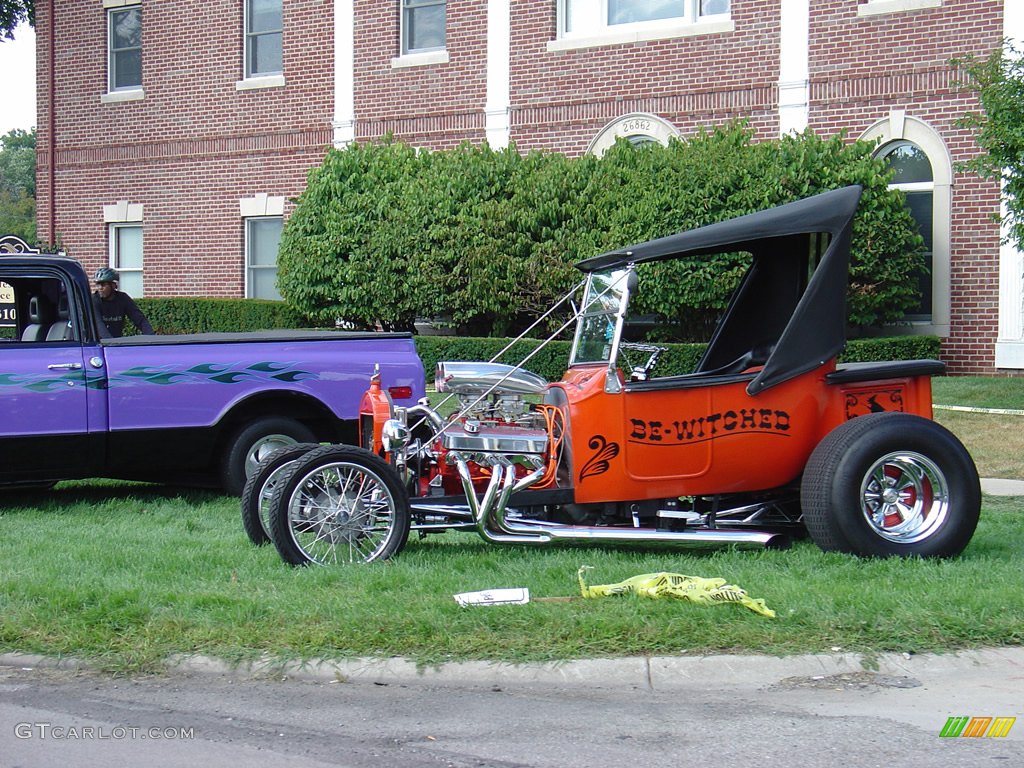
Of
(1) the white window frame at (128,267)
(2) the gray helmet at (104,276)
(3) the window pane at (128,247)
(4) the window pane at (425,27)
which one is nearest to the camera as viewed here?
(2) the gray helmet at (104,276)

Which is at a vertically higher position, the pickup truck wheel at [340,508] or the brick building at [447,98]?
the brick building at [447,98]

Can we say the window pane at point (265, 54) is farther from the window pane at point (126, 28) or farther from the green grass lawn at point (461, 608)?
the green grass lawn at point (461, 608)

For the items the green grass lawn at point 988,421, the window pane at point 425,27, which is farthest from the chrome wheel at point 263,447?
the window pane at point 425,27

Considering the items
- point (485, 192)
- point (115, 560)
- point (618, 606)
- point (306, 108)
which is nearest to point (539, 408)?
point (618, 606)

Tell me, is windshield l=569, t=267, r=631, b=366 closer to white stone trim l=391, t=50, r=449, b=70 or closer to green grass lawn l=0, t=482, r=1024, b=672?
green grass lawn l=0, t=482, r=1024, b=672

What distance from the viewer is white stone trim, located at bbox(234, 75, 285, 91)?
72.1 feet

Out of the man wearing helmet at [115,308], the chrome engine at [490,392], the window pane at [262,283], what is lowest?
the chrome engine at [490,392]

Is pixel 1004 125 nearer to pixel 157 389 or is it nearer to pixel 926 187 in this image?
pixel 926 187

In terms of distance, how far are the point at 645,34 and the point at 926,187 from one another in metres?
4.92

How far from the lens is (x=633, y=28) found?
19219 mm

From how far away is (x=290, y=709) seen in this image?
489 cm

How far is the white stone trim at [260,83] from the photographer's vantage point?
2198 centimetres

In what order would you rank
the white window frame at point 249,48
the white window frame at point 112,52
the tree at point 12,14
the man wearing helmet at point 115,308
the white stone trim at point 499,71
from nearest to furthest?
the man wearing helmet at point 115,308 → the white stone trim at point 499,71 → the white window frame at point 249,48 → the white window frame at point 112,52 → the tree at point 12,14

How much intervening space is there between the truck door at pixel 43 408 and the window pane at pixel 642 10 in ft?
41.2
